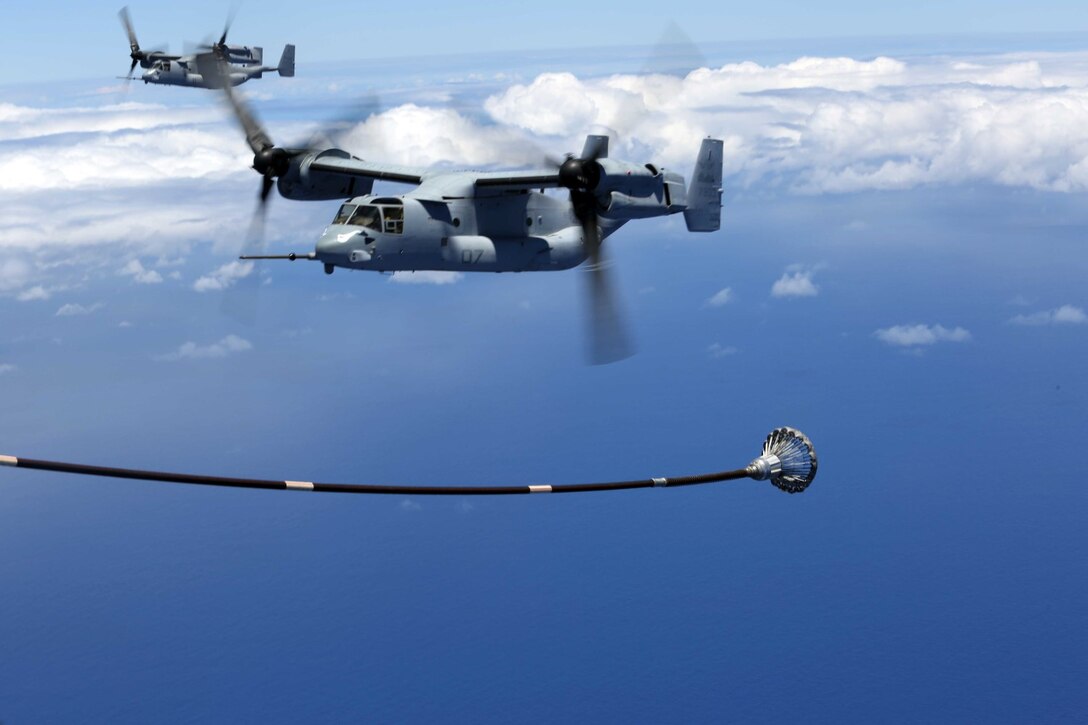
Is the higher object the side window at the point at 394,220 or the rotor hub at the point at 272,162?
the rotor hub at the point at 272,162

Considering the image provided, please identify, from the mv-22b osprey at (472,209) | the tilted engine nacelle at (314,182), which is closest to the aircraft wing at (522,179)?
the mv-22b osprey at (472,209)

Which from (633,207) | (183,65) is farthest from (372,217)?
(183,65)

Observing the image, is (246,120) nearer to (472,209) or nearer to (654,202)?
(472,209)

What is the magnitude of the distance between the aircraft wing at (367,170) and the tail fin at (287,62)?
91.1m

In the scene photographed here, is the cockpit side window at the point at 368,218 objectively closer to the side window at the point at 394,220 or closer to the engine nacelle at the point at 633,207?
the side window at the point at 394,220

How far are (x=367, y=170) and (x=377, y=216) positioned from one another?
34.9 feet

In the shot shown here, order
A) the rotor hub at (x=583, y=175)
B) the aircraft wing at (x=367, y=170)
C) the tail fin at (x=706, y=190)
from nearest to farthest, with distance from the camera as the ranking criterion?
the rotor hub at (x=583, y=175)
the aircraft wing at (x=367, y=170)
the tail fin at (x=706, y=190)

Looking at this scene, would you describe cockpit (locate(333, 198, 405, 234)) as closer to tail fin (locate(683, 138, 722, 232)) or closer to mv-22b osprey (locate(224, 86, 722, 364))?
mv-22b osprey (locate(224, 86, 722, 364))

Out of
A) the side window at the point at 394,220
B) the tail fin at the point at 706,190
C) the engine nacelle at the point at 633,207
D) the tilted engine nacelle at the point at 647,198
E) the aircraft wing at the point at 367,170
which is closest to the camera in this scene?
the side window at the point at 394,220

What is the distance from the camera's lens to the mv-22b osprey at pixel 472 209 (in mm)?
62031

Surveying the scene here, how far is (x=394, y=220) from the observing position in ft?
205

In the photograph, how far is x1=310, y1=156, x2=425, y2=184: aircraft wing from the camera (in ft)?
234

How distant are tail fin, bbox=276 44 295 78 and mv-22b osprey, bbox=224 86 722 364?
285ft

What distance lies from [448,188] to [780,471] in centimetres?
3228
